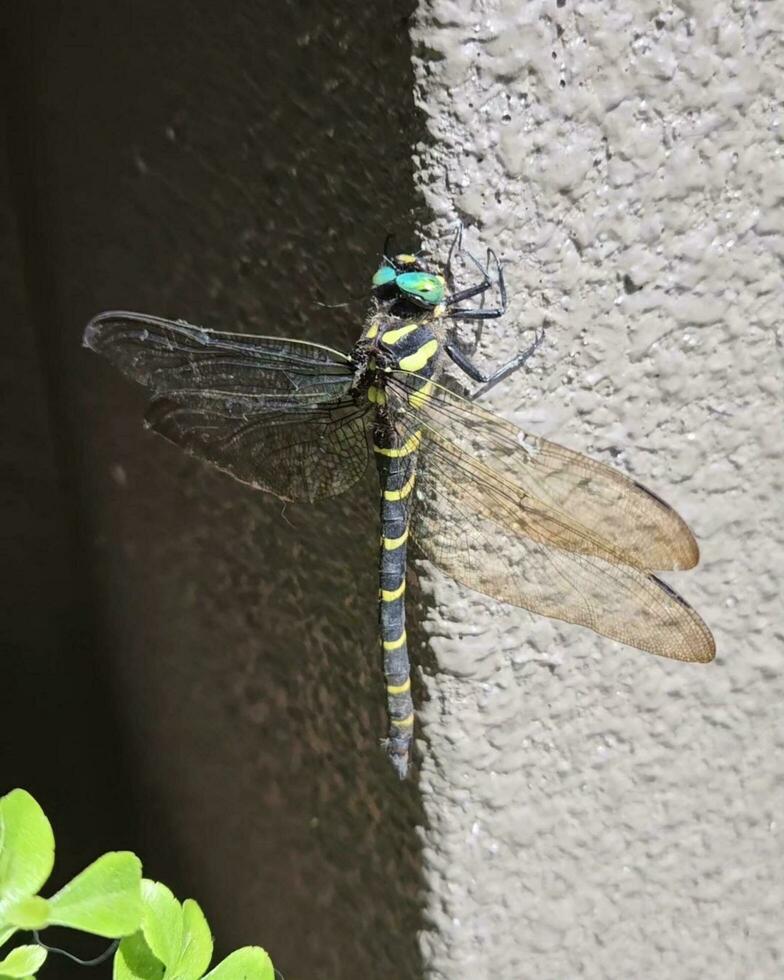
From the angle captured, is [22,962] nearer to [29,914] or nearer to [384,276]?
[29,914]

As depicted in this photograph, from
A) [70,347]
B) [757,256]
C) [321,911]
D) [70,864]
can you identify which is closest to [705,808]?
[321,911]

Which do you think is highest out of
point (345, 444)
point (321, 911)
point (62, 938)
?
point (345, 444)

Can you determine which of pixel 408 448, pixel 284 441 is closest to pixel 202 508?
pixel 284 441

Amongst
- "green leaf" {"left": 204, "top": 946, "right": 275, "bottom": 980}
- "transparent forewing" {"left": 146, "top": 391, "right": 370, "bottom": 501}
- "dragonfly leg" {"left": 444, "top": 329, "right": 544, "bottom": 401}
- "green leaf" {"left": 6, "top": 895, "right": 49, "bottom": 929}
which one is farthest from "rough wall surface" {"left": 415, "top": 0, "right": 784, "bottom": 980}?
"green leaf" {"left": 6, "top": 895, "right": 49, "bottom": 929}

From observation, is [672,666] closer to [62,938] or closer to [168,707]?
[168,707]

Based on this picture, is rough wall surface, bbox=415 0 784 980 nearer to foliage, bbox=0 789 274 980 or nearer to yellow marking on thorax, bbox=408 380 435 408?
yellow marking on thorax, bbox=408 380 435 408

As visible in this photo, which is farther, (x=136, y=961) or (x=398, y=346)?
(x=398, y=346)

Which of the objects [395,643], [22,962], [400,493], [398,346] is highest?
[398,346]

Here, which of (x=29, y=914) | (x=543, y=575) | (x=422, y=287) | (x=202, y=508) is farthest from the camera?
(x=202, y=508)
